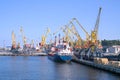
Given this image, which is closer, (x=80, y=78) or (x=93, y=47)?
(x=80, y=78)

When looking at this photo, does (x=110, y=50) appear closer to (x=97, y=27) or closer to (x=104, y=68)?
(x=97, y=27)

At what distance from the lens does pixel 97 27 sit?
109688 mm

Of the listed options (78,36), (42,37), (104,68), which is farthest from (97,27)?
(42,37)

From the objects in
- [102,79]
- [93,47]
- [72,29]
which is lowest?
[102,79]

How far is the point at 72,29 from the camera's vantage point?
137375 mm

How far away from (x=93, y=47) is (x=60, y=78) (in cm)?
5556

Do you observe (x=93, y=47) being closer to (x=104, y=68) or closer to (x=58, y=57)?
(x=58, y=57)

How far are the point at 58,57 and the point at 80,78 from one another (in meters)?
42.7

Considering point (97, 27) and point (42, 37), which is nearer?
point (97, 27)

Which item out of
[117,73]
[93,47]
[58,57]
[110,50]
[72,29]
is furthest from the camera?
[110,50]

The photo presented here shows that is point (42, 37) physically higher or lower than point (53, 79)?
higher

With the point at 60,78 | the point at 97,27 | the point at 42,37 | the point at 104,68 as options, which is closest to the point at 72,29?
the point at 97,27

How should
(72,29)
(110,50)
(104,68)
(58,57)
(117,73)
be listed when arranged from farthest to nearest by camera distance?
(110,50)
(72,29)
(58,57)
(104,68)
(117,73)

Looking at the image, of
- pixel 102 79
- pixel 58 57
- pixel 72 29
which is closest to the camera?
pixel 102 79
